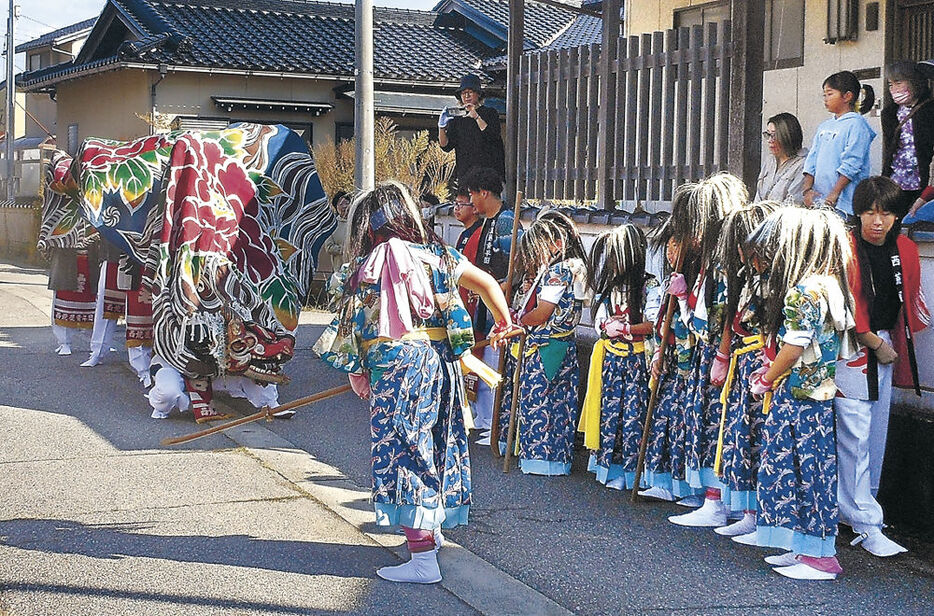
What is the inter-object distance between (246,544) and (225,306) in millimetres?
3558

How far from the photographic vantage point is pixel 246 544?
5.80m

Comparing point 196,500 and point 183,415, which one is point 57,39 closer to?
point 183,415

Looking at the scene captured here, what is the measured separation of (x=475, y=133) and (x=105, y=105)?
16031 millimetres

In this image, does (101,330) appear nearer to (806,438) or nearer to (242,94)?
(806,438)

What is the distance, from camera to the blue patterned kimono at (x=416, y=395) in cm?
528

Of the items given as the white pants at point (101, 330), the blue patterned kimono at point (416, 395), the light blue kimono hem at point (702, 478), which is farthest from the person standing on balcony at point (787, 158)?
the white pants at point (101, 330)

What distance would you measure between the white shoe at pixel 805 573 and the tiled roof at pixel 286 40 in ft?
56.5

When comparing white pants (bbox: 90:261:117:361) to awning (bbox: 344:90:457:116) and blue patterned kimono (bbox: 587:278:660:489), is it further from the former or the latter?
awning (bbox: 344:90:457:116)

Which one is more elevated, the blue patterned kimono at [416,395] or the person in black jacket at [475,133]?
the person in black jacket at [475,133]

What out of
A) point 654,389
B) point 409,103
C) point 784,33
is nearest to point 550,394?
point 654,389

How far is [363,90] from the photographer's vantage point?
1040cm

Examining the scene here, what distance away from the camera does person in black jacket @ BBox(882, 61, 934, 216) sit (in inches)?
276

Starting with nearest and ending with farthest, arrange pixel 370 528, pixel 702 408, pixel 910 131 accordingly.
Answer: pixel 370 528 < pixel 702 408 < pixel 910 131

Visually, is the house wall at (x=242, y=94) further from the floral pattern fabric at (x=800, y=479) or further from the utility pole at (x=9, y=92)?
the floral pattern fabric at (x=800, y=479)
